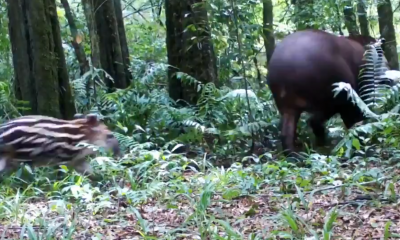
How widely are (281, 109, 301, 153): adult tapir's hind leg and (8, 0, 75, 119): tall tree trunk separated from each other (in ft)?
8.48

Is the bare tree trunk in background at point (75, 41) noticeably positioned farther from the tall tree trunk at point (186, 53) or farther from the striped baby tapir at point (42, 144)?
the striped baby tapir at point (42, 144)

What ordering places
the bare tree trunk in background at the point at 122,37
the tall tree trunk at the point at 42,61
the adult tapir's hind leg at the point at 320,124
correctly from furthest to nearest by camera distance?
the bare tree trunk in background at the point at 122,37, the adult tapir's hind leg at the point at 320,124, the tall tree trunk at the point at 42,61

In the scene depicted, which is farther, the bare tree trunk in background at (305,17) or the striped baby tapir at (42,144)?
the bare tree trunk in background at (305,17)

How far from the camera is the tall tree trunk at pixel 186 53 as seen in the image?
10.1 meters

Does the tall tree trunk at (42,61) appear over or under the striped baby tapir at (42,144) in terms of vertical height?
over

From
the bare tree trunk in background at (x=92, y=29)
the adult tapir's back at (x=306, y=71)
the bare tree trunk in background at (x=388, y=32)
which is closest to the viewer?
the adult tapir's back at (x=306, y=71)

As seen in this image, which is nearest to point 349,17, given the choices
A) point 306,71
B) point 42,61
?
point 306,71

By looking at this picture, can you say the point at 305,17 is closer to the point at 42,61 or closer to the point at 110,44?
the point at 110,44

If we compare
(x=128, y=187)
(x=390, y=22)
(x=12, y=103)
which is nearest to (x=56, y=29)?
(x=12, y=103)

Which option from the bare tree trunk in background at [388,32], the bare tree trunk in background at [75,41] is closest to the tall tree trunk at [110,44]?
the bare tree trunk in background at [75,41]

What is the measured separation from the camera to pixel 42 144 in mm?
6473

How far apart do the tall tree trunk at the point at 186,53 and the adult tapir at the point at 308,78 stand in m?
2.11

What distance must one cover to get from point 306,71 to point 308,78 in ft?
0.28

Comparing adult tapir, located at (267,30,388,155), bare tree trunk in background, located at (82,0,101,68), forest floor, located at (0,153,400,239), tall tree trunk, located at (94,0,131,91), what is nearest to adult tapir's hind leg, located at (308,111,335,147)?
adult tapir, located at (267,30,388,155)
